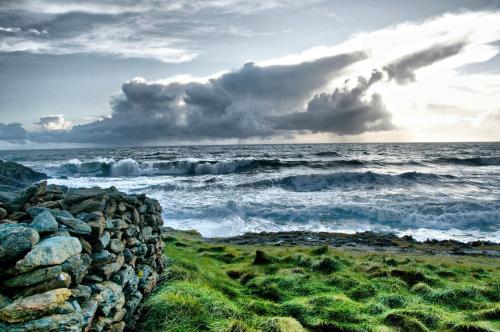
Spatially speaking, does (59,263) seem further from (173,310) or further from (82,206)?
(173,310)

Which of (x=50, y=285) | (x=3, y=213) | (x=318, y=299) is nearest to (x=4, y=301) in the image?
(x=50, y=285)

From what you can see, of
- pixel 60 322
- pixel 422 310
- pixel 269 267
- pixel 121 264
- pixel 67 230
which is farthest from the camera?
pixel 269 267

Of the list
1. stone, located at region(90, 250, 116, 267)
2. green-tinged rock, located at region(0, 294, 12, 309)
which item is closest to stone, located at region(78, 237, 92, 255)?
stone, located at region(90, 250, 116, 267)

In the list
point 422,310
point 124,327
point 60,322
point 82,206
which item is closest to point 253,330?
point 124,327

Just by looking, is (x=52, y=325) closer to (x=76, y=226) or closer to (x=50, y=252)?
(x=50, y=252)

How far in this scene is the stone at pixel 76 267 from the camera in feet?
13.6

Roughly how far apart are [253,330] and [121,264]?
2322 millimetres

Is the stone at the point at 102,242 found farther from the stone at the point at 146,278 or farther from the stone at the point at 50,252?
the stone at the point at 146,278

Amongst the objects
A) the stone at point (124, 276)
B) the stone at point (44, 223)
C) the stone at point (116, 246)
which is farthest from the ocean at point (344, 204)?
the stone at point (44, 223)

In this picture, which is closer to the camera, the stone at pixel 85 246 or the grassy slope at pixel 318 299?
the stone at pixel 85 246

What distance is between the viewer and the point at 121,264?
576cm

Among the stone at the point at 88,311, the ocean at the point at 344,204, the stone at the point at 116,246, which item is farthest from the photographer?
the ocean at the point at 344,204

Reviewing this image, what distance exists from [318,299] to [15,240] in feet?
18.7

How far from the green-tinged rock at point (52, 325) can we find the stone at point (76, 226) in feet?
4.02
